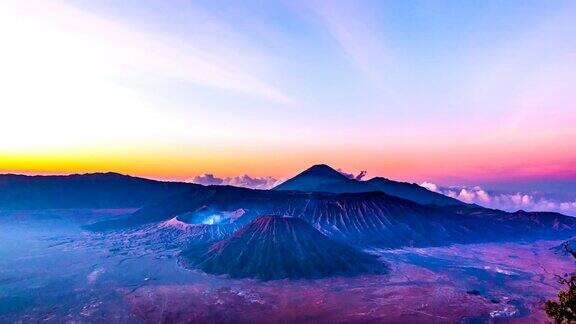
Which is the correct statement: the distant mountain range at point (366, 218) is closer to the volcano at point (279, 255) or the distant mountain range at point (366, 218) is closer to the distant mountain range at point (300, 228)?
the distant mountain range at point (300, 228)

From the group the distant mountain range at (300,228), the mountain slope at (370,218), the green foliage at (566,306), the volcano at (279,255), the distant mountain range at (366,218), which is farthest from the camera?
the distant mountain range at (366,218)

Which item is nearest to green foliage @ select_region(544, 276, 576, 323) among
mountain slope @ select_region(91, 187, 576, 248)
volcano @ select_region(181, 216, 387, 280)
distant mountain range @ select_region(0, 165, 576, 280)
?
volcano @ select_region(181, 216, 387, 280)

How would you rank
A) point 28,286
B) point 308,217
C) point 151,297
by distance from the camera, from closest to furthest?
point 151,297
point 28,286
point 308,217

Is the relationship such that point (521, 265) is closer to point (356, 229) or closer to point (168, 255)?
point (356, 229)

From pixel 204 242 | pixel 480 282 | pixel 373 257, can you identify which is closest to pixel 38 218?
pixel 204 242

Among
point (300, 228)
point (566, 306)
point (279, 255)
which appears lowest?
point (279, 255)

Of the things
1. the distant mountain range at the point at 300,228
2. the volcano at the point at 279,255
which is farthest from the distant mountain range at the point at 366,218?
the volcano at the point at 279,255

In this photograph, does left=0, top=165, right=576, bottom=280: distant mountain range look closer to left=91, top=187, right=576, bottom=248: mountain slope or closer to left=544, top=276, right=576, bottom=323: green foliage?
left=91, top=187, right=576, bottom=248: mountain slope

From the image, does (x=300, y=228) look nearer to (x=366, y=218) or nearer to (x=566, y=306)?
(x=366, y=218)

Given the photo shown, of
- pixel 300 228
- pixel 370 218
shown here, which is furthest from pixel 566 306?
pixel 370 218
